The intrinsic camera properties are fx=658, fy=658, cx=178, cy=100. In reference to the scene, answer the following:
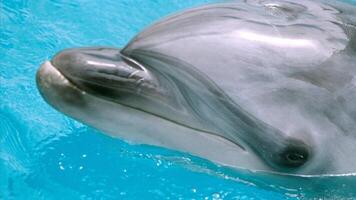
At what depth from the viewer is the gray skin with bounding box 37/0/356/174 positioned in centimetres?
432

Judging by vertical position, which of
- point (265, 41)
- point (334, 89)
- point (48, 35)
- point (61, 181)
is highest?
point (265, 41)

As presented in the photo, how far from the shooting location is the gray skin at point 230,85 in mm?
4320

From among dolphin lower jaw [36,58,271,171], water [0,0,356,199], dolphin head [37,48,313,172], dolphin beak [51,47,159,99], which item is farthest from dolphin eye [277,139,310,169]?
dolphin beak [51,47,159,99]

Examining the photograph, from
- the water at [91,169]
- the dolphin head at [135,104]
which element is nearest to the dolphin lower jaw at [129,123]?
the dolphin head at [135,104]

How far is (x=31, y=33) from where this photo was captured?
7270 millimetres

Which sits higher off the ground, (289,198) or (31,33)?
(31,33)

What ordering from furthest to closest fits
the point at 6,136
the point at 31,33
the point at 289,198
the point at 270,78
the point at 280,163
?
the point at 31,33 < the point at 6,136 < the point at 289,198 < the point at 280,163 < the point at 270,78

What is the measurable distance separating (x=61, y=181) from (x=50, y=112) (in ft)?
2.87

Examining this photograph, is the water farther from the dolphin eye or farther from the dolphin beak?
the dolphin beak

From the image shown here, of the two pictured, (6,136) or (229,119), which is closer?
(229,119)

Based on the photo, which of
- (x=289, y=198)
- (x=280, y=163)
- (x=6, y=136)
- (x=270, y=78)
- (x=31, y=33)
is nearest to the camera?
(x=270, y=78)

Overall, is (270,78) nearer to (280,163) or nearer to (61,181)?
(280,163)

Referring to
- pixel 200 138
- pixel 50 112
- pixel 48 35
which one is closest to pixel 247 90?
pixel 200 138

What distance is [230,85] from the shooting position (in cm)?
433
